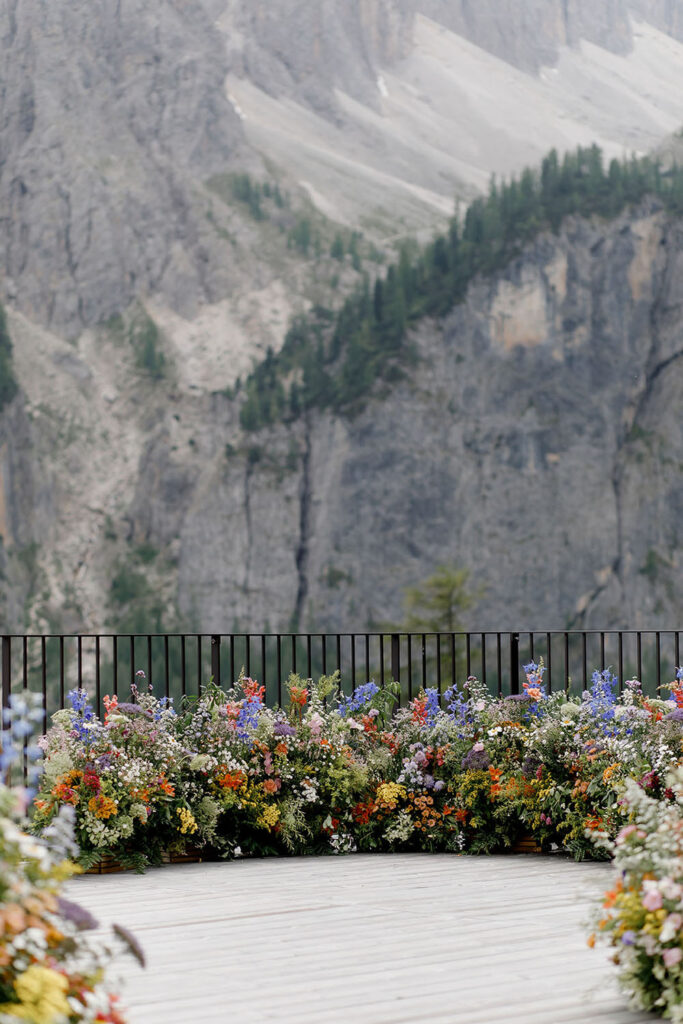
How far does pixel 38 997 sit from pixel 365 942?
2552 millimetres

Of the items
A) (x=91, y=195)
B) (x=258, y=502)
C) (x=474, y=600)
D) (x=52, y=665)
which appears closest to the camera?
(x=52, y=665)

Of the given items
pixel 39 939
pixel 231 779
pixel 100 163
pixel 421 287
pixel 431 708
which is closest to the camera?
pixel 39 939

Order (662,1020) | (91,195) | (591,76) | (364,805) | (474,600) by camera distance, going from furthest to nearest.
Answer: (591,76)
(91,195)
(474,600)
(364,805)
(662,1020)

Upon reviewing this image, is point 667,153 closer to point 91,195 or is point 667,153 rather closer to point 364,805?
point 91,195

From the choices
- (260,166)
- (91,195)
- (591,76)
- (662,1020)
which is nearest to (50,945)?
(662,1020)

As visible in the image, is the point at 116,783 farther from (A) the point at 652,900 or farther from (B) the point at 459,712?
(A) the point at 652,900

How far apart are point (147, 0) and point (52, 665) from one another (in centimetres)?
4761

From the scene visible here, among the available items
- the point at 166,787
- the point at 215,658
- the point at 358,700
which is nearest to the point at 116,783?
the point at 166,787

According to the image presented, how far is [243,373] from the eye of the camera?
240ft

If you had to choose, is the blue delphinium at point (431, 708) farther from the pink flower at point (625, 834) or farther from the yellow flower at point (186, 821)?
the pink flower at point (625, 834)

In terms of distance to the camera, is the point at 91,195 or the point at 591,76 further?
the point at 591,76

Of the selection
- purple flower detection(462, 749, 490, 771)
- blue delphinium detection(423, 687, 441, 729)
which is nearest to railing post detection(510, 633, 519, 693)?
blue delphinium detection(423, 687, 441, 729)

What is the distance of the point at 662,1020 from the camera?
144 inches

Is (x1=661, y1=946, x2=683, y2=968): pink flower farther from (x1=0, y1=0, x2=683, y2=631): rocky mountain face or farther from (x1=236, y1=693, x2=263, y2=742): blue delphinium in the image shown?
(x1=0, y1=0, x2=683, y2=631): rocky mountain face
